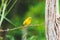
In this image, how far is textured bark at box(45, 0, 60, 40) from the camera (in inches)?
75.0

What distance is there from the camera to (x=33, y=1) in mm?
3477

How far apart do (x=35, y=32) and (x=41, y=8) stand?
1.05 feet

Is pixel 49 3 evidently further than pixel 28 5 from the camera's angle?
No

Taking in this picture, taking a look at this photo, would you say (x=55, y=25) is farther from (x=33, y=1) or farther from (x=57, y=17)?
(x=33, y=1)

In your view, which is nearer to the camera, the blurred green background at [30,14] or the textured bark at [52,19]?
the textured bark at [52,19]

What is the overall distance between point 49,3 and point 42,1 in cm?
151

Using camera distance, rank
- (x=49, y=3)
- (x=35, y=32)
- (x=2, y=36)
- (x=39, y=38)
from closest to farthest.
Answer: (x=49, y=3), (x=2, y=36), (x=39, y=38), (x=35, y=32)

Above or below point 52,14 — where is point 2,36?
below

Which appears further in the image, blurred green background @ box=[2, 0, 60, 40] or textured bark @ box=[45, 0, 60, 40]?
blurred green background @ box=[2, 0, 60, 40]

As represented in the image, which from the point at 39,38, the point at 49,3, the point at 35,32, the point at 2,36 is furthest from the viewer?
the point at 35,32

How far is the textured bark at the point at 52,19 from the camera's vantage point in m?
1.91

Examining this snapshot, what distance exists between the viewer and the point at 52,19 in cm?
192

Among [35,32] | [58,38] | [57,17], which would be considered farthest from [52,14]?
[35,32]

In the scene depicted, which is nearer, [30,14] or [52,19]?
[52,19]
